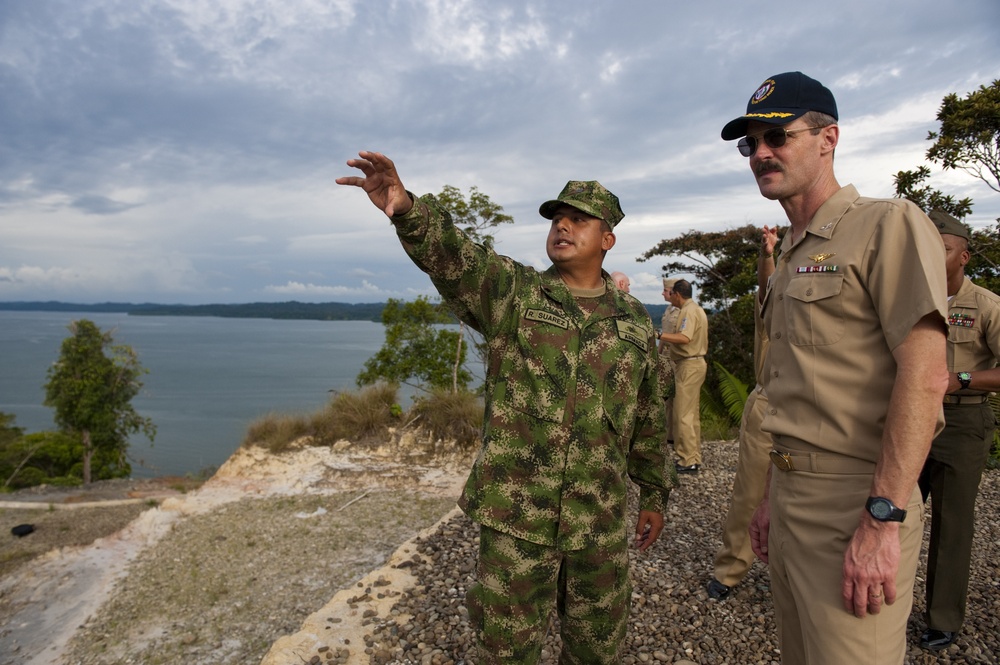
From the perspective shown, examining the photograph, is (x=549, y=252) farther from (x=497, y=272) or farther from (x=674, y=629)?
(x=674, y=629)

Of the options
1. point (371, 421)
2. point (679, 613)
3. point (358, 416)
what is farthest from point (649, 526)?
point (358, 416)

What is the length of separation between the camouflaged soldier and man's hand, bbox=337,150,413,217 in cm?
28

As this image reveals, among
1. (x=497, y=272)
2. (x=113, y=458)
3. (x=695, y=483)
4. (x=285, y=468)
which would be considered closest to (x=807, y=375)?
(x=497, y=272)

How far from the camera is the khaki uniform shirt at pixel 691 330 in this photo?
21.8ft

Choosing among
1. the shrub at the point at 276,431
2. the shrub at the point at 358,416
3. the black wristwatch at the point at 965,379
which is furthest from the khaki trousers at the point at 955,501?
the shrub at the point at 276,431

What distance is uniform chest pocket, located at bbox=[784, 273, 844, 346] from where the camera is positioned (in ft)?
5.33

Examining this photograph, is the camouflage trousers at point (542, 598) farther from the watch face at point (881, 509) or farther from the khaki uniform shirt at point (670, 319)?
the khaki uniform shirt at point (670, 319)

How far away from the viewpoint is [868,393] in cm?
159

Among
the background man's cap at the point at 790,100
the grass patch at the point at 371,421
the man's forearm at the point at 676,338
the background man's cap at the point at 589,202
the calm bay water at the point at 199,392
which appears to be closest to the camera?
the background man's cap at the point at 790,100

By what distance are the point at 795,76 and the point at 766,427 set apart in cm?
102

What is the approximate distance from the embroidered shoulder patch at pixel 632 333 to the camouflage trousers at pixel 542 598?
79 centimetres

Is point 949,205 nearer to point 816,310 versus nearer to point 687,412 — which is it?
point 687,412

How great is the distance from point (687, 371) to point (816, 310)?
17.6ft

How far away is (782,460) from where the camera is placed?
5.68 ft
